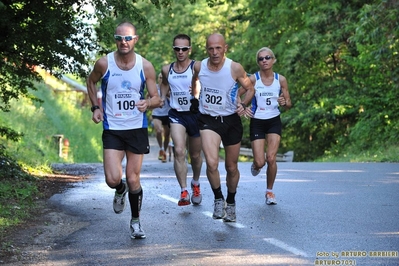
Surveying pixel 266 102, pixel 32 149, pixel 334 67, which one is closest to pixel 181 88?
pixel 266 102

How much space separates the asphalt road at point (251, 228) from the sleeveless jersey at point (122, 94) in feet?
3.97

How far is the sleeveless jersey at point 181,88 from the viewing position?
12.1 m

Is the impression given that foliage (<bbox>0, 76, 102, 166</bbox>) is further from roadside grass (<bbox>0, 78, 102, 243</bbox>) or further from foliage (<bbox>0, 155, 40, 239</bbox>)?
foliage (<bbox>0, 155, 40, 239</bbox>)

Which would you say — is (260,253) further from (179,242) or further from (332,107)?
(332,107)

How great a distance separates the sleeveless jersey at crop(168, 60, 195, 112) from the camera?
1211cm

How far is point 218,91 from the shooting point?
10.3 meters

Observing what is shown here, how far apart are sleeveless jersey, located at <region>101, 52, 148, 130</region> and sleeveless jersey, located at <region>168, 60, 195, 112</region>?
2.70 m

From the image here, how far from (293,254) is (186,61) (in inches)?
188

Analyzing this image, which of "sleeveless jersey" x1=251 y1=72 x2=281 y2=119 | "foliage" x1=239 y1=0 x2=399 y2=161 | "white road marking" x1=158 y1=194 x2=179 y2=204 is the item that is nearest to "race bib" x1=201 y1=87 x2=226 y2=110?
"sleeveless jersey" x1=251 y1=72 x2=281 y2=119

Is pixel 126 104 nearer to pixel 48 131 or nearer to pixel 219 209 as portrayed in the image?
pixel 219 209

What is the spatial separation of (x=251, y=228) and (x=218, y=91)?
63.8 inches

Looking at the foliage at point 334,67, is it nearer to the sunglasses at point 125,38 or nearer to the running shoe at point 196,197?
the running shoe at point 196,197

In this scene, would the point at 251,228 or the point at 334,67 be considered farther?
the point at 334,67

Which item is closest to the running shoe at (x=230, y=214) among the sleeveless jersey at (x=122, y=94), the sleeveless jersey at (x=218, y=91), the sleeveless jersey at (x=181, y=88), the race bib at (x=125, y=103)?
the sleeveless jersey at (x=218, y=91)
